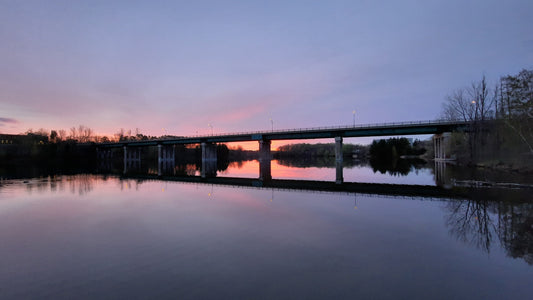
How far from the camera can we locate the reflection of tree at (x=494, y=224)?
10047mm

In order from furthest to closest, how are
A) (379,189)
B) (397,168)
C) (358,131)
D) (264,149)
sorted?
(264,149), (358,131), (397,168), (379,189)

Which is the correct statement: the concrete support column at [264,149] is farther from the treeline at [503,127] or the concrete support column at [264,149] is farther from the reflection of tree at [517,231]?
the reflection of tree at [517,231]

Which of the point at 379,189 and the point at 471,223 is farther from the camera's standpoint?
the point at 379,189

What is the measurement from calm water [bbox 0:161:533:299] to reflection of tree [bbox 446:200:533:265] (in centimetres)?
5

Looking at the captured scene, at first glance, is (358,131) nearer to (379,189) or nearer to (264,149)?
(264,149)

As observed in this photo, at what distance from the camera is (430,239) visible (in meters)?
11.0

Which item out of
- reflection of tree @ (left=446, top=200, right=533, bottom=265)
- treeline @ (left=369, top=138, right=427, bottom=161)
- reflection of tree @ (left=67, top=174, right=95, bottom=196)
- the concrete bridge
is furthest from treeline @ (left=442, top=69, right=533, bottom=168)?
treeline @ (left=369, top=138, right=427, bottom=161)

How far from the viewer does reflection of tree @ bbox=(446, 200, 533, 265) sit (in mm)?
10047

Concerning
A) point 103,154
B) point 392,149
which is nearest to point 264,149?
point 392,149

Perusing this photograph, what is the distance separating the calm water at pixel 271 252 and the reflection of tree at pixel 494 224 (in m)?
0.05

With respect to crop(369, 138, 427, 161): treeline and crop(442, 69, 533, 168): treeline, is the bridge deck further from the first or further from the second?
crop(369, 138, 427, 161): treeline

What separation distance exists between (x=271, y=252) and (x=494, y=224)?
11.8 m

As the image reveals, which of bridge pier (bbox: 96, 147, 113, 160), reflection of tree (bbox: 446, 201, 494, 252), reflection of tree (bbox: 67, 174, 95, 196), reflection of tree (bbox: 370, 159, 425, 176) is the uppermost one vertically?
bridge pier (bbox: 96, 147, 113, 160)

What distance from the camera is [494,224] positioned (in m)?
12.8
